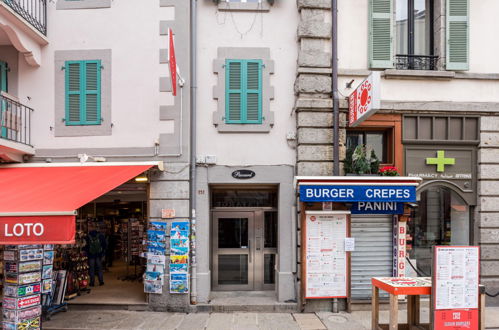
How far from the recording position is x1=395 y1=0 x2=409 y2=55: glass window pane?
8547mm

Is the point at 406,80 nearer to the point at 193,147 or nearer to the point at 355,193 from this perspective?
the point at 355,193

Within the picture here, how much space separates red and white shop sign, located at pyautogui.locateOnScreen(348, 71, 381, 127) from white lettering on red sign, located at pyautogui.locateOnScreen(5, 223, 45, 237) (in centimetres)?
601

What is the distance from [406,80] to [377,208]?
3165 mm

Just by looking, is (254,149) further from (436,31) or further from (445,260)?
(436,31)

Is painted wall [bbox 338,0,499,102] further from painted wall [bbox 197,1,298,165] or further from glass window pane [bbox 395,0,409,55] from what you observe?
painted wall [bbox 197,1,298,165]

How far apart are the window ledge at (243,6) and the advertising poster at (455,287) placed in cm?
638

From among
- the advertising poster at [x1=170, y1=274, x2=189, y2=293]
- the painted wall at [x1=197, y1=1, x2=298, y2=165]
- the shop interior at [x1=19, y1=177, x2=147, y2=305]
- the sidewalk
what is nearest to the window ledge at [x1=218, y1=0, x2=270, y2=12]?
the painted wall at [x1=197, y1=1, x2=298, y2=165]


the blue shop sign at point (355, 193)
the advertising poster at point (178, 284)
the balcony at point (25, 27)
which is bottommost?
the advertising poster at point (178, 284)

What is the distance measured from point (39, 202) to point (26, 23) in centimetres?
440

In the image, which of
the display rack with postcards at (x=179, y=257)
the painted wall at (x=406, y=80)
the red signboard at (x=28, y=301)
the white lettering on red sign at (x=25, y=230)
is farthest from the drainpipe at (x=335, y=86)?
the red signboard at (x=28, y=301)

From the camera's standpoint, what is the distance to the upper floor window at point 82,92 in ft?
26.8

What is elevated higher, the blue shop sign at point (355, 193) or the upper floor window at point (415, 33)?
the upper floor window at point (415, 33)

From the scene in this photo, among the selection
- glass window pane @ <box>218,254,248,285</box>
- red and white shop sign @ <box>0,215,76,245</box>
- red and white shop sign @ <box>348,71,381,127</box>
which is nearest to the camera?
red and white shop sign @ <box>0,215,76,245</box>

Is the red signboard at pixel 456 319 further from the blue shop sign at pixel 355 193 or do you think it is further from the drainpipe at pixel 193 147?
the drainpipe at pixel 193 147
